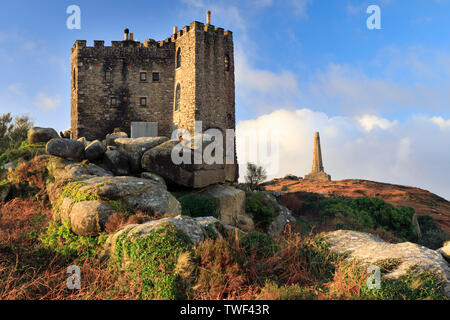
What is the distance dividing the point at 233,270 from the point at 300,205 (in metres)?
25.9

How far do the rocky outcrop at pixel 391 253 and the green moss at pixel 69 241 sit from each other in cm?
602

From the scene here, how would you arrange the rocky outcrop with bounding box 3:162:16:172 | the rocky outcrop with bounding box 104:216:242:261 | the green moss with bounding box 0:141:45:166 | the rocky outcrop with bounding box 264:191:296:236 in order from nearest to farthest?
the rocky outcrop with bounding box 104:216:242:261 → the rocky outcrop with bounding box 3:162:16:172 → the green moss with bounding box 0:141:45:166 → the rocky outcrop with bounding box 264:191:296:236

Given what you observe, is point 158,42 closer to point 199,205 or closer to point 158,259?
point 199,205

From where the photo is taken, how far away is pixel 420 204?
125 feet

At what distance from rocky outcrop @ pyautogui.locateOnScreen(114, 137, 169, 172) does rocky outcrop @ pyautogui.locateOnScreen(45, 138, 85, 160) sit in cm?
230

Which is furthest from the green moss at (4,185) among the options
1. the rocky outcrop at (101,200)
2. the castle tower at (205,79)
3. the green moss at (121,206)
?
the castle tower at (205,79)

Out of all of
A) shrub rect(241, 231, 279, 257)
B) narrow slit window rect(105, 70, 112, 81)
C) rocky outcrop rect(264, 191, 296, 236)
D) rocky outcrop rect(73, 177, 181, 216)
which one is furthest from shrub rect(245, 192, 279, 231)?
narrow slit window rect(105, 70, 112, 81)

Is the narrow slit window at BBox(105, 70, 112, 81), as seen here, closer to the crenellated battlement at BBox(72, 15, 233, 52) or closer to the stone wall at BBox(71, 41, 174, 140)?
the stone wall at BBox(71, 41, 174, 140)

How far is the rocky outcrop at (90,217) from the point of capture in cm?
941

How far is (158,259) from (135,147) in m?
11.2

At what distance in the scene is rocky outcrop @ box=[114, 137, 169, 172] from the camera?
16.6 metres

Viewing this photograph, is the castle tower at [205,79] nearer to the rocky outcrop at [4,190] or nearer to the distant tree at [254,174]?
the distant tree at [254,174]
